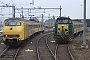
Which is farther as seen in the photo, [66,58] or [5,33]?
[5,33]

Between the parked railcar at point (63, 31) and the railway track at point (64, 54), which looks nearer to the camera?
the railway track at point (64, 54)

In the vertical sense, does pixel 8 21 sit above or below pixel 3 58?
A: above

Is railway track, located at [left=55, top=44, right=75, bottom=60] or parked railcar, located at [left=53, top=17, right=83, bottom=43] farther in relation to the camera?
parked railcar, located at [left=53, top=17, right=83, bottom=43]

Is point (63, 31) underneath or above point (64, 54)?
above

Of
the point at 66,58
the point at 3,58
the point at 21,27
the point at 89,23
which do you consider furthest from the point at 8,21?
the point at 89,23

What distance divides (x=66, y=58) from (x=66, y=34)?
10937 mm

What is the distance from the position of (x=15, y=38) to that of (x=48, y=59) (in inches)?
241

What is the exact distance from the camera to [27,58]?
51.3 ft

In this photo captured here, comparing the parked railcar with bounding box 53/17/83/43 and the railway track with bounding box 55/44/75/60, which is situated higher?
the parked railcar with bounding box 53/17/83/43

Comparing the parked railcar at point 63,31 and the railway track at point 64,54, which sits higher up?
the parked railcar at point 63,31

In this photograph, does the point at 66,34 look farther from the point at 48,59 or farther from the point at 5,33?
the point at 48,59

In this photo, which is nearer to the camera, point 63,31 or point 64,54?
point 64,54

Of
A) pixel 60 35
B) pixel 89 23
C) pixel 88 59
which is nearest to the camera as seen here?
pixel 88 59

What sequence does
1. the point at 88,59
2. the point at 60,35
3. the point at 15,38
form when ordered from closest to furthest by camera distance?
1. the point at 88,59
2. the point at 15,38
3. the point at 60,35
